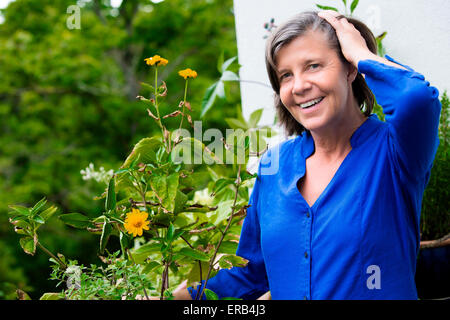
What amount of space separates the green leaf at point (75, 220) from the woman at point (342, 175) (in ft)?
1.18

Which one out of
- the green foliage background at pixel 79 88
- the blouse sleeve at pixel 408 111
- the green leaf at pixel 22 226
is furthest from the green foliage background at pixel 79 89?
the blouse sleeve at pixel 408 111

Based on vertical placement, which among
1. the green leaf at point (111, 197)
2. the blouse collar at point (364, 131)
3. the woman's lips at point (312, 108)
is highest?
the woman's lips at point (312, 108)

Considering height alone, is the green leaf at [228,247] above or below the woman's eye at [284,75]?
below

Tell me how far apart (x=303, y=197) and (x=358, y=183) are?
0.54ft

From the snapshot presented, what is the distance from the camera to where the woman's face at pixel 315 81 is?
3.74ft

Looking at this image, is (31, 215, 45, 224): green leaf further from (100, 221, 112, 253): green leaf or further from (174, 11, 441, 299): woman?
(174, 11, 441, 299): woman

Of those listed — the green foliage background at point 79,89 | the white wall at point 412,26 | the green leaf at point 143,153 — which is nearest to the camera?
the green leaf at point 143,153

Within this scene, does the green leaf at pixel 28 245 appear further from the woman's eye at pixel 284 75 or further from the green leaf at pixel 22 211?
the woman's eye at pixel 284 75

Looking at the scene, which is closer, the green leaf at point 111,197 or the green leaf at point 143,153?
the green leaf at point 111,197

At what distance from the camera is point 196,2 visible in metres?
9.20

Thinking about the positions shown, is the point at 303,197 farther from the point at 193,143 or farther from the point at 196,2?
the point at 196,2

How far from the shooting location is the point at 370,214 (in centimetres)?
107
